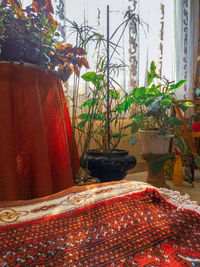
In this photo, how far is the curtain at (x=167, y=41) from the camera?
2234mm

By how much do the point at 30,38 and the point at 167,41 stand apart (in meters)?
1.94

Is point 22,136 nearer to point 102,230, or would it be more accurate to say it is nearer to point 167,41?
point 102,230

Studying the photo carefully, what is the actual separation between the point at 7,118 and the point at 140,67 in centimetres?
168

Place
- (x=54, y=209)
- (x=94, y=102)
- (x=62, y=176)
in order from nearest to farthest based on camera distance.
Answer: (x=54, y=209), (x=62, y=176), (x=94, y=102)

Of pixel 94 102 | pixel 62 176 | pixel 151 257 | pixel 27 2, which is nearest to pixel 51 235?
pixel 151 257

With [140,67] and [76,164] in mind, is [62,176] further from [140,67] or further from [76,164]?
[140,67]

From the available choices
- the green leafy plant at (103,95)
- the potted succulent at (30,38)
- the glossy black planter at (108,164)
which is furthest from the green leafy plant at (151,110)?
the potted succulent at (30,38)

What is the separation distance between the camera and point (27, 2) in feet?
5.10

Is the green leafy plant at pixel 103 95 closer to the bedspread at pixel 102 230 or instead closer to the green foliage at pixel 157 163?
the green foliage at pixel 157 163

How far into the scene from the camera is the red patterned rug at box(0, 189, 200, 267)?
489 millimetres

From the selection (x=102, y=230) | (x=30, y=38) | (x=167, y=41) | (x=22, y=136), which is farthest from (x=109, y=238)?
(x=167, y=41)

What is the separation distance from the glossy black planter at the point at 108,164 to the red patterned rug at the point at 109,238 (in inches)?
20.7

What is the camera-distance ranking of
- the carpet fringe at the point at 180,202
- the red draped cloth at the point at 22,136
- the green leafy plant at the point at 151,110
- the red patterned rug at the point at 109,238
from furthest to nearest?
the green leafy plant at the point at 151,110 < the red draped cloth at the point at 22,136 < the carpet fringe at the point at 180,202 < the red patterned rug at the point at 109,238

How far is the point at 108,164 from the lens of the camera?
4.11ft
